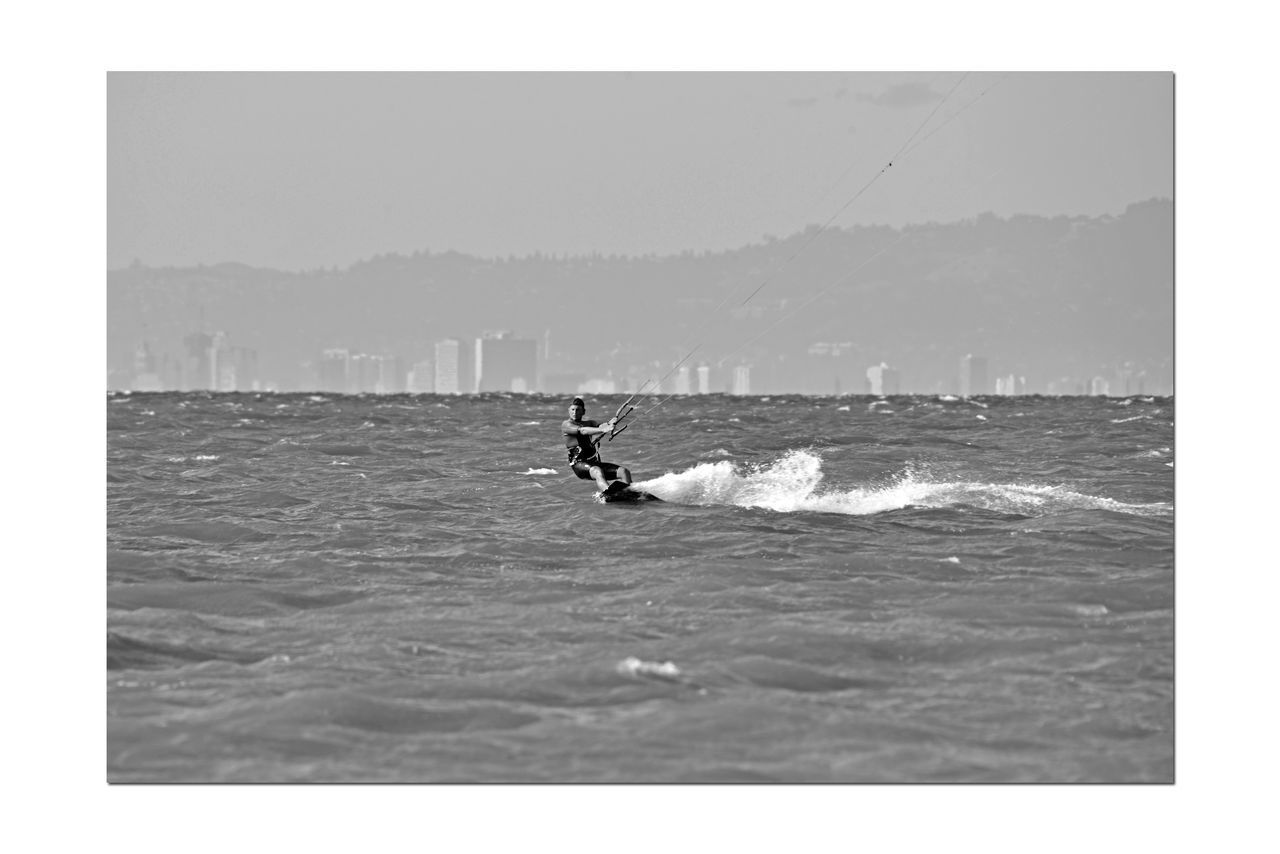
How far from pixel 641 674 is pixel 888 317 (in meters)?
51.5

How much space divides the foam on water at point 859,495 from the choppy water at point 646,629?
112mm

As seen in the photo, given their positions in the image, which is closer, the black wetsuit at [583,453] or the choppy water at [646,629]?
the choppy water at [646,629]

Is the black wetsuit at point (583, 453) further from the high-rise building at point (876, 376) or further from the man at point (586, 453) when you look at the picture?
the high-rise building at point (876, 376)

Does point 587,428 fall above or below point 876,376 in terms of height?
below

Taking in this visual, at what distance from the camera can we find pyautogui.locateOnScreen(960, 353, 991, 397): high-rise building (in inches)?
2004

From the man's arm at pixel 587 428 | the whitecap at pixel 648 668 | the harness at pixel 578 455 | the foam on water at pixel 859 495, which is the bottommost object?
the whitecap at pixel 648 668

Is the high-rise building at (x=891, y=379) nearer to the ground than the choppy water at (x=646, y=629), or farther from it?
farther from it

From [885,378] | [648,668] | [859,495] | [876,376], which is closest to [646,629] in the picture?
[648,668]

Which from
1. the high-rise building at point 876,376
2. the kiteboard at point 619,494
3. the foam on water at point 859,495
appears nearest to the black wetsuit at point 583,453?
the kiteboard at point 619,494

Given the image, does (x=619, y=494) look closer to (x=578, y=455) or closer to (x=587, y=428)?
(x=587, y=428)

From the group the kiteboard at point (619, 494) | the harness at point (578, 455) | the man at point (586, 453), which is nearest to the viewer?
the kiteboard at point (619, 494)

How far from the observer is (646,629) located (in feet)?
39.6

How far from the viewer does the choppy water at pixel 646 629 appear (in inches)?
355

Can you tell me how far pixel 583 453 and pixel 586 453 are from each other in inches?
2.0
